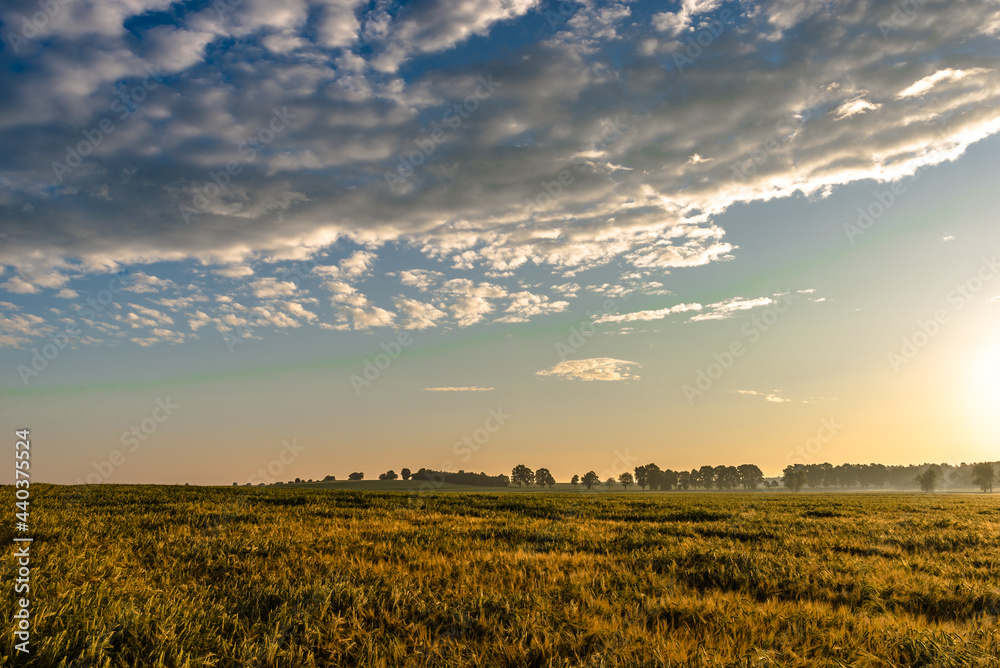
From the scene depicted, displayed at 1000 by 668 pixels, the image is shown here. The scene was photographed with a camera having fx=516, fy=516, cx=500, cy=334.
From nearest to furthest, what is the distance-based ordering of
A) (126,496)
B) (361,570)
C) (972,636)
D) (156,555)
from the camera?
(972,636) < (361,570) < (156,555) < (126,496)

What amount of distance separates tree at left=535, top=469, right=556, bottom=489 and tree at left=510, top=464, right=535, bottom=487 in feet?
7.95

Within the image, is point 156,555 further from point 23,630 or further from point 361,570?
point 23,630

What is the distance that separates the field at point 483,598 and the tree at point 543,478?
556 feet

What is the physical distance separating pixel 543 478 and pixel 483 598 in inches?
6980

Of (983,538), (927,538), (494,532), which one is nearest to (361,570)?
(494,532)

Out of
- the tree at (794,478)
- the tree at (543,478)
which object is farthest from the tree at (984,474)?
the tree at (543,478)

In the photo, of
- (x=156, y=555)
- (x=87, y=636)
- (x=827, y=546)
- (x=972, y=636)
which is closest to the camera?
(x=87, y=636)

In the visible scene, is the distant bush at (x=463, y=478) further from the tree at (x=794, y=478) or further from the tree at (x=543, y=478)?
the tree at (x=794, y=478)

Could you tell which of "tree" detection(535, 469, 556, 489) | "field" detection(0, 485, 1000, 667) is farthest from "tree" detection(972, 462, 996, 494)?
"field" detection(0, 485, 1000, 667)

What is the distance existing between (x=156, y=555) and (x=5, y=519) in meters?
4.39

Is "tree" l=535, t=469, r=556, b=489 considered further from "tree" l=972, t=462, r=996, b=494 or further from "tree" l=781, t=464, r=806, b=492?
"tree" l=972, t=462, r=996, b=494

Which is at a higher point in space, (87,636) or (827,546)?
(87,636)

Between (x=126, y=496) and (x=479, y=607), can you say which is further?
(x=126, y=496)

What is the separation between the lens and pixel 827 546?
10.9 m
